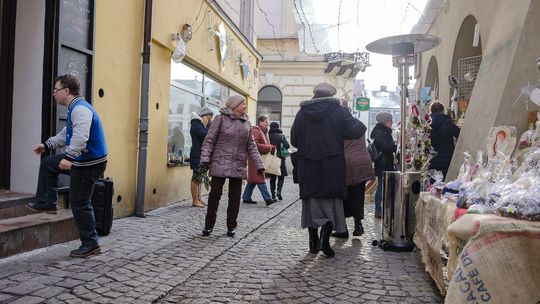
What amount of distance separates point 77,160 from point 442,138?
4.84 meters

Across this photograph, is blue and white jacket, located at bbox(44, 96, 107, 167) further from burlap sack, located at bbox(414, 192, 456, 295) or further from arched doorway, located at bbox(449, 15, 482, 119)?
arched doorway, located at bbox(449, 15, 482, 119)

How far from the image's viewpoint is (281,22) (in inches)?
859

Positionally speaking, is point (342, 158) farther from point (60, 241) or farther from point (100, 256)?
point (60, 241)

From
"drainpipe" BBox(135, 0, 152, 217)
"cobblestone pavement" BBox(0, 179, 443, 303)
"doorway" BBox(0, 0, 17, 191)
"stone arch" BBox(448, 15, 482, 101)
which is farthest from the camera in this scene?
"stone arch" BBox(448, 15, 482, 101)

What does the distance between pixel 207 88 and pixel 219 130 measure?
5.48m

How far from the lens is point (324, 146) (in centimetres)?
514

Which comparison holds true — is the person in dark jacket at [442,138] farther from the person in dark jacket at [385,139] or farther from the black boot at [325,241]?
the black boot at [325,241]

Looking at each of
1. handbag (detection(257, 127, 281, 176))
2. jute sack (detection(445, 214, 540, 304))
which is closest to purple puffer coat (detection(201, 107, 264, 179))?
handbag (detection(257, 127, 281, 176))

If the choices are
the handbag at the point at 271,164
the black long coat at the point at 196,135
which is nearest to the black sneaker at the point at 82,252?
the black long coat at the point at 196,135

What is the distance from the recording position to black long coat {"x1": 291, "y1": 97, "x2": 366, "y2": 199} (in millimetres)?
5105

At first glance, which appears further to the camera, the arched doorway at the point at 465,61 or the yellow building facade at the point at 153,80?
the arched doorway at the point at 465,61

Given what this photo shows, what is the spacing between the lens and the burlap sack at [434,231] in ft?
11.7

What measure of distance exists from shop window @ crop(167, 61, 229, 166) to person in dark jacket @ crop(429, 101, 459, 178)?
4.41 meters

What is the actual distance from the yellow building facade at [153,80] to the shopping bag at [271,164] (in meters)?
1.52
